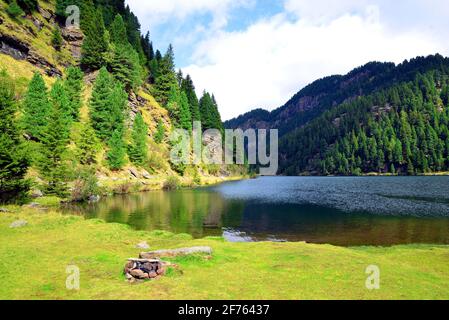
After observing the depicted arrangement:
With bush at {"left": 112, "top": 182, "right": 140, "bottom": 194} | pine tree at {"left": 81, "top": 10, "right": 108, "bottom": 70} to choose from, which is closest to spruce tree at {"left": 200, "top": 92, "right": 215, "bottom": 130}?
pine tree at {"left": 81, "top": 10, "right": 108, "bottom": 70}

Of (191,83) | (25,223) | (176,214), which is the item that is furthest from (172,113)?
(25,223)

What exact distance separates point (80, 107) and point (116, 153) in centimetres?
1901

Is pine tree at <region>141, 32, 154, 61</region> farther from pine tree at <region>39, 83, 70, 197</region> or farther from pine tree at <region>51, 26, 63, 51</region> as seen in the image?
pine tree at <region>39, 83, 70, 197</region>

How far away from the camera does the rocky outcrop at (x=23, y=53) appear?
9312 cm

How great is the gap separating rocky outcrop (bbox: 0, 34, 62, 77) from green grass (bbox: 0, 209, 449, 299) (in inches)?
3467

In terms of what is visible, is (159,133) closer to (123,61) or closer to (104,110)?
(104,110)

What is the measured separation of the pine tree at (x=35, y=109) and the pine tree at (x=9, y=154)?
1083 inches

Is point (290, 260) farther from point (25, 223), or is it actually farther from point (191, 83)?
point (191, 83)

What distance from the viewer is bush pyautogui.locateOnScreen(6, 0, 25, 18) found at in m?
101

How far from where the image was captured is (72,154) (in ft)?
250

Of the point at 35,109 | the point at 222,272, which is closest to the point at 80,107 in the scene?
the point at 35,109

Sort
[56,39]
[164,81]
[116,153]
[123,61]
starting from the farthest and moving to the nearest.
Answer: [164,81] → [123,61] → [56,39] → [116,153]

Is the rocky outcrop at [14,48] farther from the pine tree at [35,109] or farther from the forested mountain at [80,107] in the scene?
the pine tree at [35,109]

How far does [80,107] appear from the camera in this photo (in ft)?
315
